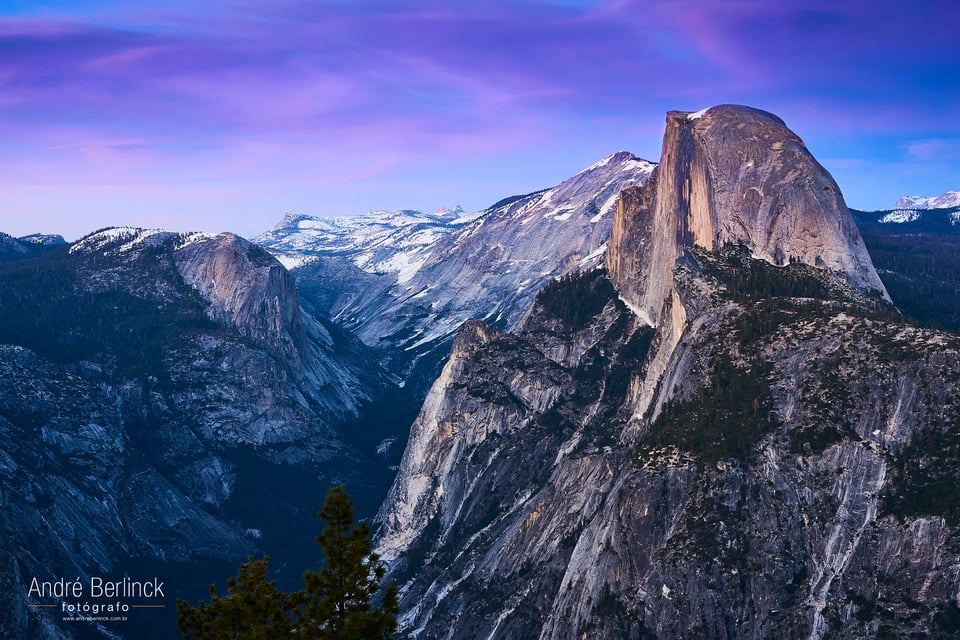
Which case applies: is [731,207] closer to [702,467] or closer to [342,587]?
[702,467]

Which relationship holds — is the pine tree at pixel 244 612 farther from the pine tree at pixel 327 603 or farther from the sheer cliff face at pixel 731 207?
the sheer cliff face at pixel 731 207

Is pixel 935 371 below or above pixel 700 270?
below

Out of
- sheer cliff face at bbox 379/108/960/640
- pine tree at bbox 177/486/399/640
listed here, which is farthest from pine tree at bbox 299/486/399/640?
sheer cliff face at bbox 379/108/960/640

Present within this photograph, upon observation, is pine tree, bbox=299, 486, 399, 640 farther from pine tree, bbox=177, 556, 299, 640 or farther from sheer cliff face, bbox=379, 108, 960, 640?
sheer cliff face, bbox=379, 108, 960, 640

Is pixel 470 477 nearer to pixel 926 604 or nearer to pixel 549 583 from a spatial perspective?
pixel 549 583

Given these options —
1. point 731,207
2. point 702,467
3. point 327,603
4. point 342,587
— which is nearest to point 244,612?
point 327,603

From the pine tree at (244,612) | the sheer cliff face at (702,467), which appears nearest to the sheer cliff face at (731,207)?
the sheer cliff face at (702,467)

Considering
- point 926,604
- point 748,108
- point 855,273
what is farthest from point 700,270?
point 926,604
